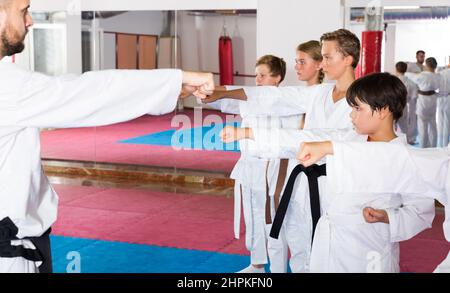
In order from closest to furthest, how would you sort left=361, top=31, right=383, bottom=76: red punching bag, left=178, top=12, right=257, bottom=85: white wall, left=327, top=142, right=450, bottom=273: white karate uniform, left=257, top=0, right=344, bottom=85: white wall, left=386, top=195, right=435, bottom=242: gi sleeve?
left=327, top=142, right=450, bottom=273: white karate uniform
left=386, top=195, right=435, bottom=242: gi sleeve
left=361, top=31, right=383, bottom=76: red punching bag
left=257, top=0, right=344, bottom=85: white wall
left=178, top=12, right=257, bottom=85: white wall

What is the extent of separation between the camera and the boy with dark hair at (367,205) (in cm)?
250

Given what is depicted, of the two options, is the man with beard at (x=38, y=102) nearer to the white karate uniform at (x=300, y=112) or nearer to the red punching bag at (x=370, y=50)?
the white karate uniform at (x=300, y=112)

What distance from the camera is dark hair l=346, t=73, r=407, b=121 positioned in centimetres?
253

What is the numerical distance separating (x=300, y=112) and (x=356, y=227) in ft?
4.33

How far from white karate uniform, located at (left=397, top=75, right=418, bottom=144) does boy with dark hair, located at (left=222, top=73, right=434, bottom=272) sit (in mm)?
4637

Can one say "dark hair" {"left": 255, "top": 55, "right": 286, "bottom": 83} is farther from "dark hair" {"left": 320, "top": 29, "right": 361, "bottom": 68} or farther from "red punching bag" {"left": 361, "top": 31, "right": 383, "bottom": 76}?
"red punching bag" {"left": 361, "top": 31, "right": 383, "bottom": 76}

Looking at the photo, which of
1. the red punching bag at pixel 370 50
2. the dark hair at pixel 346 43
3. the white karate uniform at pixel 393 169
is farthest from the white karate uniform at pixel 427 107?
the white karate uniform at pixel 393 169

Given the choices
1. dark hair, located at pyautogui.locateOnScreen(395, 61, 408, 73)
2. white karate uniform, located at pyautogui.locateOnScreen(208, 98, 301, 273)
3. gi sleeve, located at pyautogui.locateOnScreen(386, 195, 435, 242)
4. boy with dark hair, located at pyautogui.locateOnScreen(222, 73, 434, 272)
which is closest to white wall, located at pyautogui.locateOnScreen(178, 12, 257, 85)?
dark hair, located at pyautogui.locateOnScreen(395, 61, 408, 73)

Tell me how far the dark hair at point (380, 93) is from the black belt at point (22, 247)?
1.31 meters

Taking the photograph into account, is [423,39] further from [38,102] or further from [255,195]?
[38,102]

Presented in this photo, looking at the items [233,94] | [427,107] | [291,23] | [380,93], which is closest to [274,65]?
[233,94]

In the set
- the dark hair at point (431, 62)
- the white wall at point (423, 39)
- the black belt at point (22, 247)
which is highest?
the white wall at point (423, 39)

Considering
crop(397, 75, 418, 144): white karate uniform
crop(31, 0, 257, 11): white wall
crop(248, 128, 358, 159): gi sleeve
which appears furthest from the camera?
crop(31, 0, 257, 11): white wall

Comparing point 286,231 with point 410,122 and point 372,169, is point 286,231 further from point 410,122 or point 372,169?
point 410,122
